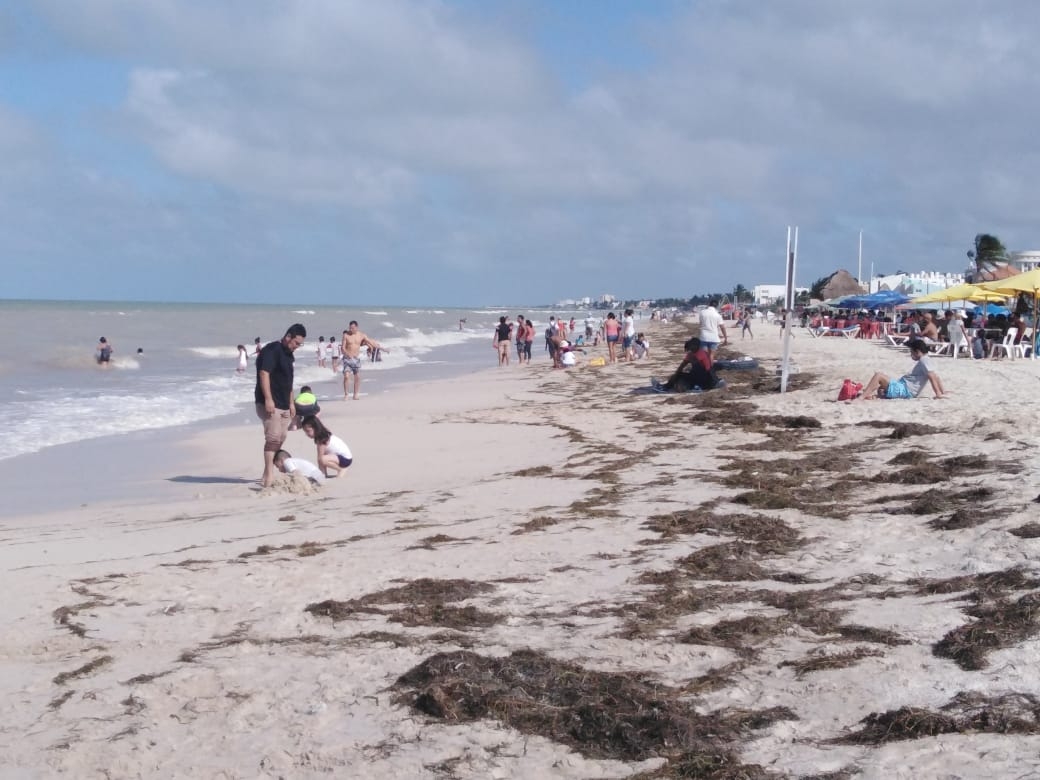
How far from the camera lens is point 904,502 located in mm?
6645

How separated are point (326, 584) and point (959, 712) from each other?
3.25m

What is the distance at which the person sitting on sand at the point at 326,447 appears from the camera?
363 inches

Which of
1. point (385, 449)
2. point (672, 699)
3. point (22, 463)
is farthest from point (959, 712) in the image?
point (22, 463)

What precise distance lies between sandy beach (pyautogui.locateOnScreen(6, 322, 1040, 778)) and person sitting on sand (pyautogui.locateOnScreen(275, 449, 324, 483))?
200 millimetres

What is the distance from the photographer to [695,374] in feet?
50.0

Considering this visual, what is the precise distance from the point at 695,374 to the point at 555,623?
11063 mm

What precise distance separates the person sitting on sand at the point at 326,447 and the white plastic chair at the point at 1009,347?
52.7 feet

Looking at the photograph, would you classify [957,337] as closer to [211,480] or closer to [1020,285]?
[1020,285]

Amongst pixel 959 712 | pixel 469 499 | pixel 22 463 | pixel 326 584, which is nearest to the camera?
pixel 959 712

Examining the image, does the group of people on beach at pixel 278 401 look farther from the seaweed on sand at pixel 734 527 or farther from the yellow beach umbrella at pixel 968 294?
the yellow beach umbrella at pixel 968 294

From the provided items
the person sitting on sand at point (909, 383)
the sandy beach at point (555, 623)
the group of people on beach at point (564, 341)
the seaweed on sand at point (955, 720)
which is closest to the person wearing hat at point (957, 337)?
the group of people on beach at point (564, 341)

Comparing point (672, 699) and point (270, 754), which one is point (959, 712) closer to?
point (672, 699)

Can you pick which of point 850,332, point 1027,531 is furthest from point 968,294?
point 1027,531

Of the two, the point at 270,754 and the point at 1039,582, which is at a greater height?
the point at 1039,582
